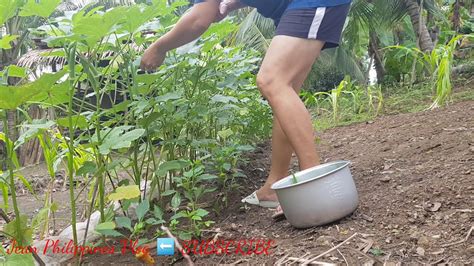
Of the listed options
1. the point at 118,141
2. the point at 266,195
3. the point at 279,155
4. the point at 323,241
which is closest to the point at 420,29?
the point at 279,155

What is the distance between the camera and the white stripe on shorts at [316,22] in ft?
5.49

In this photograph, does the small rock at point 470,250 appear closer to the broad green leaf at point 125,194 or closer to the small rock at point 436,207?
the small rock at point 436,207

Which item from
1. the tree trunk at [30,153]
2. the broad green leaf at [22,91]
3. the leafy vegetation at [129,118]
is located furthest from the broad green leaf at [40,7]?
the tree trunk at [30,153]

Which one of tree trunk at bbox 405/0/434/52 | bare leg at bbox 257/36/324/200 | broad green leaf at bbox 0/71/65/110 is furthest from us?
tree trunk at bbox 405/0/434/52

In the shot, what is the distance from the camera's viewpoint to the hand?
1643 mm

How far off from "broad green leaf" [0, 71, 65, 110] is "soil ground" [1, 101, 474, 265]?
21.3 inches

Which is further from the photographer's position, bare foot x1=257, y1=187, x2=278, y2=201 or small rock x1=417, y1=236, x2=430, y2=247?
bare foot x1=257, y1=187, x2=278, y2=201

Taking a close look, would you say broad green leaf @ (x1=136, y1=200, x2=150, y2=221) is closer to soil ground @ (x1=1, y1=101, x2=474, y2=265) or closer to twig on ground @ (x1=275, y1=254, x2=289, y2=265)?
soil ground @ (x1=1, y1=101, x2=474, y2=265)

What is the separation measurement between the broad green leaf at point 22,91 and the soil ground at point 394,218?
541mm

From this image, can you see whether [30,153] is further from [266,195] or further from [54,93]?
[54,93]

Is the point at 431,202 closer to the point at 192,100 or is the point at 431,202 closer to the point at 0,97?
the point at 192,100

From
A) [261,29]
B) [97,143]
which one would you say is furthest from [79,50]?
[261,29]

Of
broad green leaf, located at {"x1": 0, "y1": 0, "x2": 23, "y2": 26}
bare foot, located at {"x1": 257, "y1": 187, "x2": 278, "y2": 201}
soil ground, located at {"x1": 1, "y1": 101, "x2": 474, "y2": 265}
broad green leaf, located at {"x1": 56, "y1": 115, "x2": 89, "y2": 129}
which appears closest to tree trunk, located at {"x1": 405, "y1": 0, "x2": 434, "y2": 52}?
soil ground, located at {"x1": 1, "y1": 101, "x2": 474, "y2": 265}

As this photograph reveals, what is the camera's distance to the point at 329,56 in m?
11.4
